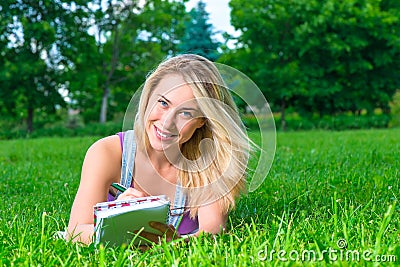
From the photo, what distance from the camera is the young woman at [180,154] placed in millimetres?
2156

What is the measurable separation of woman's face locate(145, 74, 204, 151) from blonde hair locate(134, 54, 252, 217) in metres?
0.03

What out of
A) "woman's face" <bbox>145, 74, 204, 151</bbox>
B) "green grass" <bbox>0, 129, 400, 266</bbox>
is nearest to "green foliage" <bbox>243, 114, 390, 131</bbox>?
"green grass" <bbox>0, 129, 400, 266</bbox>

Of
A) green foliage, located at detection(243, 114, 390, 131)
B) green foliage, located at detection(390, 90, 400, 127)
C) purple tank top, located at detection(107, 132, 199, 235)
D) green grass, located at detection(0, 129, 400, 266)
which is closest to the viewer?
green grass, located at detection(0, 129, 400, 266)

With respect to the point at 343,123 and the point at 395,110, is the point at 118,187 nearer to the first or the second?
the point at 343,123

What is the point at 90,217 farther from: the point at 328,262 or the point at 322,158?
the point at 322,158

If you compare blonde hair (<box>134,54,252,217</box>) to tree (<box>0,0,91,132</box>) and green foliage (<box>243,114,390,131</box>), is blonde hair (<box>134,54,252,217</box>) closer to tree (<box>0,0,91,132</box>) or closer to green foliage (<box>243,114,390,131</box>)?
green foliage (<box>243,114,390,131</box>)

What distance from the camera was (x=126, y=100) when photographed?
2067 centimetres

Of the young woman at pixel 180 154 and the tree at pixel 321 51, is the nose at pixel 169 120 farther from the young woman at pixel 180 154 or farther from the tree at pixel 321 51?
the tree at pixel 321 51

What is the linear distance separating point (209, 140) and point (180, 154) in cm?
16

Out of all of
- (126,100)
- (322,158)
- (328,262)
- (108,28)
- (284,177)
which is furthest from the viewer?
(126,100)

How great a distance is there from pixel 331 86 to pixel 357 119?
163 centimetres

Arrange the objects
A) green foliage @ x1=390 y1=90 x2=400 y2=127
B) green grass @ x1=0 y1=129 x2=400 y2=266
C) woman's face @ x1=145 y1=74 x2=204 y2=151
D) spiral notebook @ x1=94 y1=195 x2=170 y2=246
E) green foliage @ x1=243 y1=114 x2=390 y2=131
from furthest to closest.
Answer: green foliage @ x1=390 y1=90 x2=400 y2=127 → green foliage @ x1=243 y1=114 x2=390 y2=131 → woman's face @ x1=145 y1=74 x2=204 y2=151 → spiral notebook @ x1=94 y1=195 x2=170 y2=246 → green grass @ x1=0 y1=129 x2=400 y2=266

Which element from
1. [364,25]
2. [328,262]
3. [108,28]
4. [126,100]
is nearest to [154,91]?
[328,262]

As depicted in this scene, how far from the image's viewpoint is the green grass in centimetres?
171
